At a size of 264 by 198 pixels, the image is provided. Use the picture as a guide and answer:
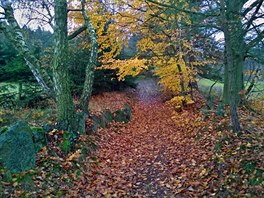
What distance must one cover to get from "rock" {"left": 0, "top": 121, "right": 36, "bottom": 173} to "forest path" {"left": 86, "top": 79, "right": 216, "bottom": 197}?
1477mm

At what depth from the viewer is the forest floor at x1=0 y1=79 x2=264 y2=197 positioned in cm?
537

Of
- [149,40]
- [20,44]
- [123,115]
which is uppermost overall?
[149,40]

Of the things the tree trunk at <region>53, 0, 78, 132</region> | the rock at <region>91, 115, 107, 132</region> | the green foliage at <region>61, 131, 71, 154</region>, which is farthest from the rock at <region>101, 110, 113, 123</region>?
the green foliage at <region>61, 131, 71, 154</region>

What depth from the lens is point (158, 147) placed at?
918cm

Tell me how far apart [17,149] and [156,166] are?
140 inches

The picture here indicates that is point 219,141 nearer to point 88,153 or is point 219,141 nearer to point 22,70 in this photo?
point 88,153

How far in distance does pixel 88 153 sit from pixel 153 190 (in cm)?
269

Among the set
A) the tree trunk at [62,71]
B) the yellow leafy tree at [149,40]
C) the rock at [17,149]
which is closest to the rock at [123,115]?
the yellow leafy tree at [149,40]

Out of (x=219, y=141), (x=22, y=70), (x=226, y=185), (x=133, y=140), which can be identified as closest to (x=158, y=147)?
(x=133, y=140)

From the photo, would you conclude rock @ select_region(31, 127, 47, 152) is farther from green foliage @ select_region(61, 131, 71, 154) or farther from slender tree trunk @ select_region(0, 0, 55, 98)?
slender tree trunk @ select_region(0, 0, 55, 98)

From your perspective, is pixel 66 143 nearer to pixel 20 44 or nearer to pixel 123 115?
pixel 20 44

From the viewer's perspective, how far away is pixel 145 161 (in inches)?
309

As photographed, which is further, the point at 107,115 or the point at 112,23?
the point at 112,23

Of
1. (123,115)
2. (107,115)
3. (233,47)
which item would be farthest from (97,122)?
(233,47)
